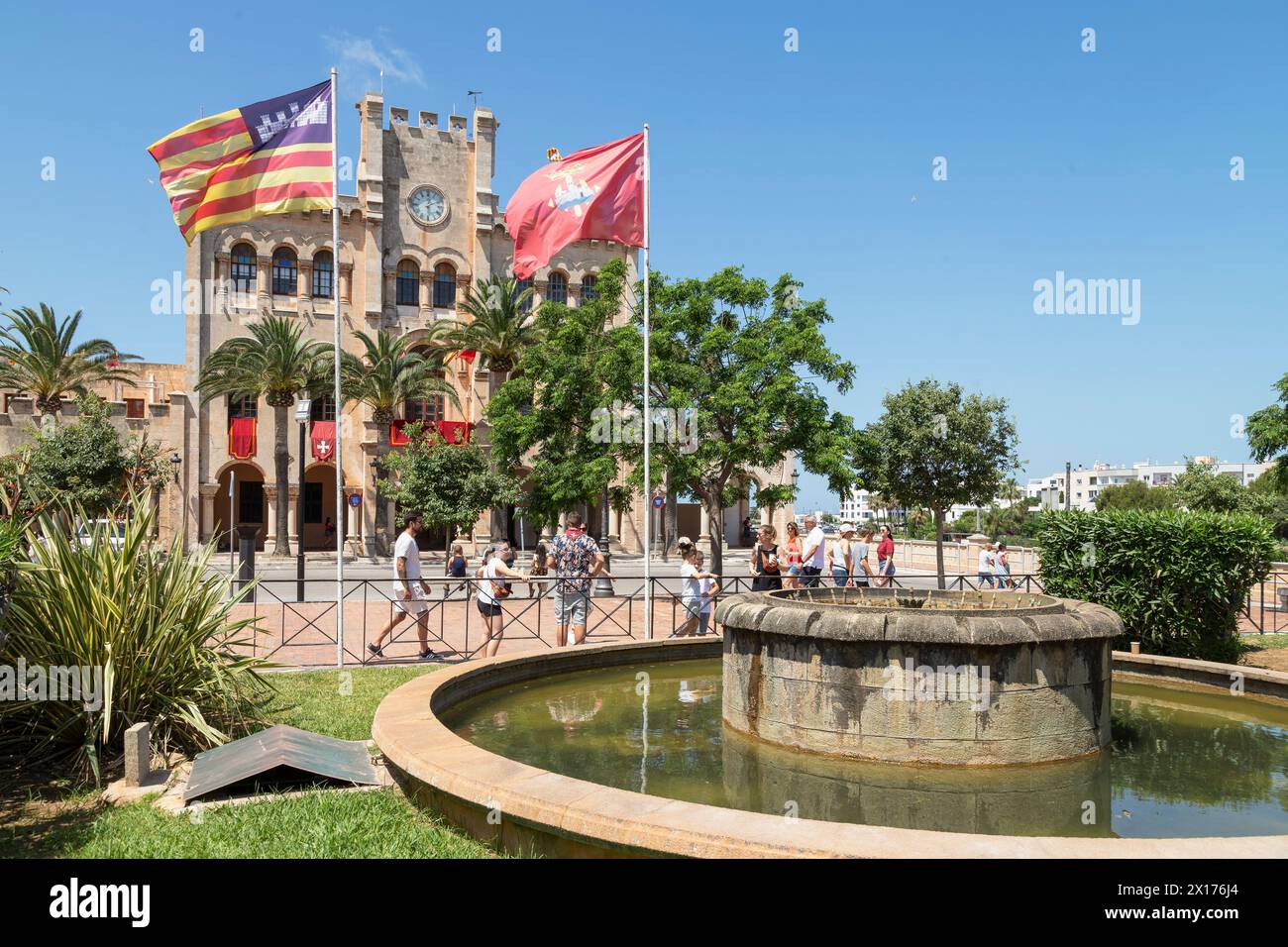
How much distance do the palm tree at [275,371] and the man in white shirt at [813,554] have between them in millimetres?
28684

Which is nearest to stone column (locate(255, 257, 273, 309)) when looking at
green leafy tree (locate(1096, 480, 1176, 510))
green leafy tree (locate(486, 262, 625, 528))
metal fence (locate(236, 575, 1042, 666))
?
green leafy tree (locate(486, 262, 625, 528))

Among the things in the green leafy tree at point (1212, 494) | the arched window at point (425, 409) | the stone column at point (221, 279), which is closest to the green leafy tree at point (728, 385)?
the arched window at point (425, 409)

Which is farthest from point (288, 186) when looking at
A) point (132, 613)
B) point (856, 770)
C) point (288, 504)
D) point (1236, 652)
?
point (288, 504)

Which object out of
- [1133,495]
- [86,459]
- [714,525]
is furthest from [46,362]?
[1133,495]

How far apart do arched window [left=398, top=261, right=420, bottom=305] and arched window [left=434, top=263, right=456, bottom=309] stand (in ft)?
2.92

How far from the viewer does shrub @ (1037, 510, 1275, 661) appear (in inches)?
476

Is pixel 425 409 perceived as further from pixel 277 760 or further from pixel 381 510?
pixel 277 760

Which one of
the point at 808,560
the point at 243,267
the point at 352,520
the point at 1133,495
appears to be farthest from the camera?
the point at 1133,495

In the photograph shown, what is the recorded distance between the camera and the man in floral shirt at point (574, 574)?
443 inches

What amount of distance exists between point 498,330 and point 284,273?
37.2 ft

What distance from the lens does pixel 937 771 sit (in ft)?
20.7

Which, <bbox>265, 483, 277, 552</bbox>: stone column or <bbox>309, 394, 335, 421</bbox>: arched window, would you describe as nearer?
<bbox>265, 483, 277, 552</bbox>: stone column

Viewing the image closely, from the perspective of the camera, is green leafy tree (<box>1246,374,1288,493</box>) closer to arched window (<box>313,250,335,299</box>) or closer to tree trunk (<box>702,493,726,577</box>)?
tree trunk (<box>702,493,726,577</box>)
